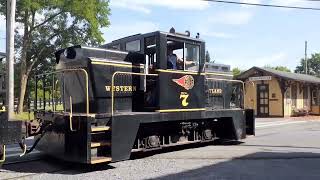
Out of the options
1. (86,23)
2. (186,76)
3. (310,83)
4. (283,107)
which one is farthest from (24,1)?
(186,76)

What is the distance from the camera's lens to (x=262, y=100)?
35.5m

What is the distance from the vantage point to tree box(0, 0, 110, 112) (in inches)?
1501

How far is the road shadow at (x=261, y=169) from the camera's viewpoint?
935 cm

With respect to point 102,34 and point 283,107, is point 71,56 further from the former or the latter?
point 102,34

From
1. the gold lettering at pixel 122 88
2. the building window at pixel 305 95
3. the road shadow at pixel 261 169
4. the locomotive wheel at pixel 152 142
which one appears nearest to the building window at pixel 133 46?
the gold lettering at pixel 122 88

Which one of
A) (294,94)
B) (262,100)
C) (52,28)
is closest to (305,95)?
(294,94)

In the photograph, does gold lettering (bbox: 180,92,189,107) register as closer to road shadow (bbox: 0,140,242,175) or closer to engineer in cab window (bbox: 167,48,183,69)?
engineer in cab window (bbox: 167,48,183,69)

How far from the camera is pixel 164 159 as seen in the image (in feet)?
37.3

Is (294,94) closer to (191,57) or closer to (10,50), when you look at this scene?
(10,50)

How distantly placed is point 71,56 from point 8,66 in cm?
643

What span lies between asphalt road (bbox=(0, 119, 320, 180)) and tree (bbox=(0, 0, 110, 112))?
1086 inches

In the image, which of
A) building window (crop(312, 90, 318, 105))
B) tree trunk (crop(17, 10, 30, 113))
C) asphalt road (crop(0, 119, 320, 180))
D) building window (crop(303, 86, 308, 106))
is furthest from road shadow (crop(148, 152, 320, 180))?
building window (crop(312, 90, 318, 105))

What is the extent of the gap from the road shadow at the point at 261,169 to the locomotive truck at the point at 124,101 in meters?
1.80

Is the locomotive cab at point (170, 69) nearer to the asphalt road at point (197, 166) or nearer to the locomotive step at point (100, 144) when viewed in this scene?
the asphalt road at point (197, 166)
